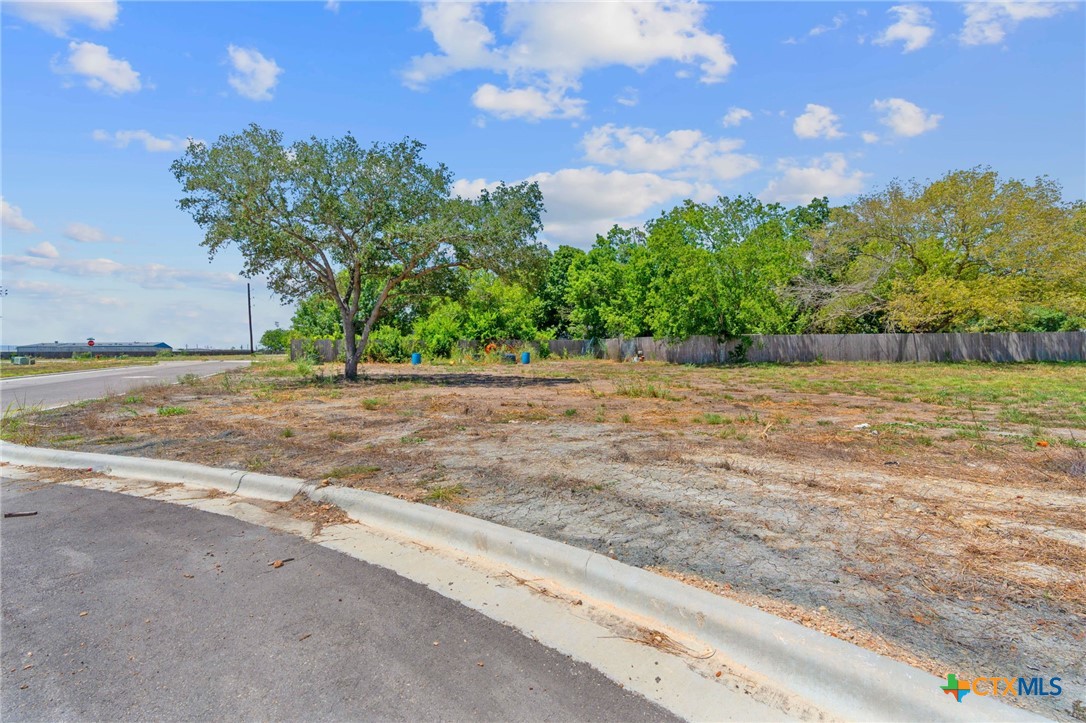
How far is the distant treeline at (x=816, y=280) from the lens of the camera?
28969 mm

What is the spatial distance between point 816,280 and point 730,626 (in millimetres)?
36760

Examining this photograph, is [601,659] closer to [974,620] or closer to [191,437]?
→ [974,620]

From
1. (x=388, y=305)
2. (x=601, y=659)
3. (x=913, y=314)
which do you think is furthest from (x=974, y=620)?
(x=913, y=314)

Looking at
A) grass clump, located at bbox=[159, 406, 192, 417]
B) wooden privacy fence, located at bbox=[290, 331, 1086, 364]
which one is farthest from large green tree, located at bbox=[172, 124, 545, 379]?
wooden privacy fence, located at bbox=[290, 331, 1086, 364]

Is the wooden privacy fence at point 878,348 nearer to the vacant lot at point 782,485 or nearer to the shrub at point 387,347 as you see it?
the shrub at point 387,347

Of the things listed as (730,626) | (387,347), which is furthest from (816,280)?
(730,626)

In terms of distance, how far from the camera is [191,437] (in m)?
8.61

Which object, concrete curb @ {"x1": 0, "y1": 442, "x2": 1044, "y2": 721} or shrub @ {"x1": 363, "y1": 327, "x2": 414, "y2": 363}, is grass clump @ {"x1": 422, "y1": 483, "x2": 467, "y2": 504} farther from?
shrub @ {"x1": 363, "y1": 327, "x2": 414, "y2": 363}

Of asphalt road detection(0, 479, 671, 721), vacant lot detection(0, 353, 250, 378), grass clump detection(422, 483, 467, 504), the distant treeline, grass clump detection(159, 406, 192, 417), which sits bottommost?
asphalt road detection(0, 479, 671, 721)

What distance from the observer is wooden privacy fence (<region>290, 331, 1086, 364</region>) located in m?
32.6

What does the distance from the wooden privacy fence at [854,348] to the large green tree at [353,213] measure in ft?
63.4

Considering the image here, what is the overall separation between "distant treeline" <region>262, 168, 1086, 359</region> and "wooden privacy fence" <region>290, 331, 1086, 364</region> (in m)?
0.83

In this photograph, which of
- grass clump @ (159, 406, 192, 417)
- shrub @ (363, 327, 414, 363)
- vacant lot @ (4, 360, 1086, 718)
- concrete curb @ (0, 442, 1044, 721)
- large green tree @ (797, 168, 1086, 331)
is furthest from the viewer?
shrub @ (363, 327, 414, 363)

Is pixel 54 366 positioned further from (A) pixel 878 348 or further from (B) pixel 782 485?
(A) pixel 878 348
